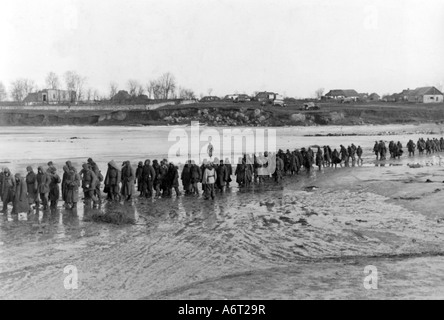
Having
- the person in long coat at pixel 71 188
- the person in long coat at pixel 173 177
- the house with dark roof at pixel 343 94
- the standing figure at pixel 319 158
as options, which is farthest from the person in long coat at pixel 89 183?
the house with dark roof at pixel 343 94

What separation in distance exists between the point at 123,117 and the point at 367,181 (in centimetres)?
6557

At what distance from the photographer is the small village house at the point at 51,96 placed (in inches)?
3964

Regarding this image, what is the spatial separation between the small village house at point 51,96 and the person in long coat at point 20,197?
3522 inches

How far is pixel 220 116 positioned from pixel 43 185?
2629 inches

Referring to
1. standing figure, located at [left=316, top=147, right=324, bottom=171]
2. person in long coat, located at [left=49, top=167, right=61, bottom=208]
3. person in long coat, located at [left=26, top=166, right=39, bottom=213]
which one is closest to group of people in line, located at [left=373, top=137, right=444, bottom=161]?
standing figure, located at [left=316, top=147, right=324, bottom=171]

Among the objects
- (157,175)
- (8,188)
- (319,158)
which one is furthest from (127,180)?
(319,158)

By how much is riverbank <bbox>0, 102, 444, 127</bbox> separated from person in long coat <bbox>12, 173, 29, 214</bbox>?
6108 cm

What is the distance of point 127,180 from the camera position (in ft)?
54.1

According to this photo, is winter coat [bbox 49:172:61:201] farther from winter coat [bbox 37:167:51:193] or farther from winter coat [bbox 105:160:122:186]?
winter coat [bbox 105:160:122:186]

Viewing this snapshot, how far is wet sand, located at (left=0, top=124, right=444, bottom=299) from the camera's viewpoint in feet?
26.7

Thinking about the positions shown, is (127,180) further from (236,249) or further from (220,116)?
(220,116)

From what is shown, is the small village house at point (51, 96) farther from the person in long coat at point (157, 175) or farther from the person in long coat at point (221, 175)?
the person in long coat at point (157, 175)
